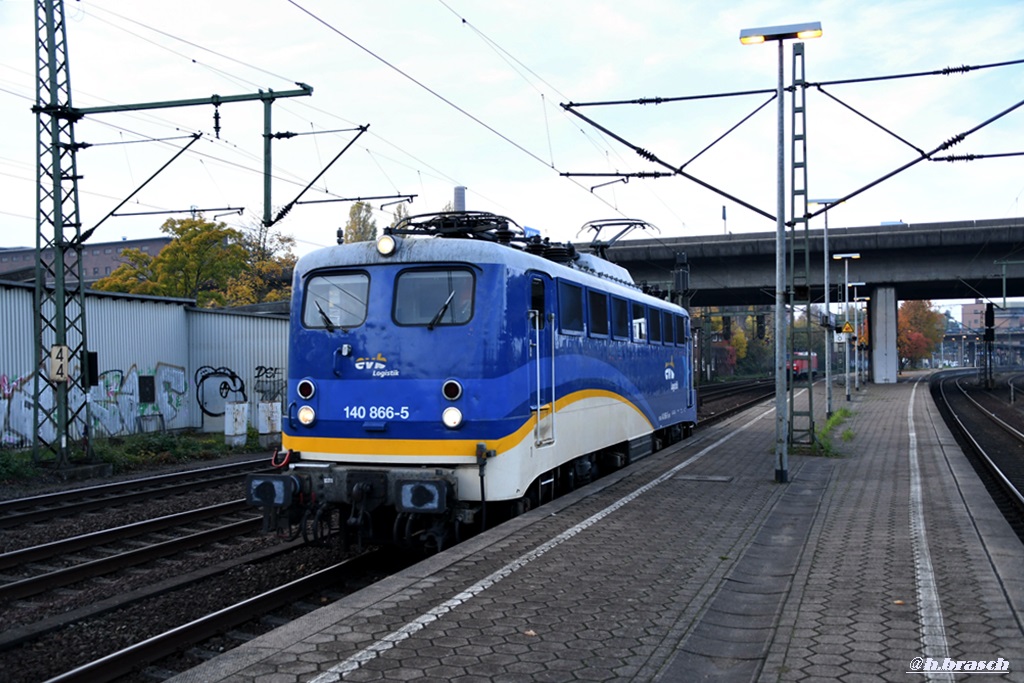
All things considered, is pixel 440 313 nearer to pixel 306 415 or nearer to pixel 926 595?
pixel 306 415

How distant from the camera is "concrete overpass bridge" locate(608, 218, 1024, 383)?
4303cm

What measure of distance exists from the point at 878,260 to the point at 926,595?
42.7m

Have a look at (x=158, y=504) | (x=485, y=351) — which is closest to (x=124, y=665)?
(x=485, y=351)

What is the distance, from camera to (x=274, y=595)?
7734 mm

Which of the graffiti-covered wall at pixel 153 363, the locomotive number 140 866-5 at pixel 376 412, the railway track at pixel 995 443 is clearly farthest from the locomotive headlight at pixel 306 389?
the graffiti-covered wall at pixel 153 363

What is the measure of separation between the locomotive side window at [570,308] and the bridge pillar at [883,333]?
134 feet

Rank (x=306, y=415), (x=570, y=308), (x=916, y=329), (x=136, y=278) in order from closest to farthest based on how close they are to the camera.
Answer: (x=306, y=415) → (x=570, y=308) → (x=136, y=278) → (x=916, y=329)

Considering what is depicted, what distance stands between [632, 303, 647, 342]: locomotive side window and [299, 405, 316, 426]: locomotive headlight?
6447 millimetres

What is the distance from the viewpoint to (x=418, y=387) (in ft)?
29.5

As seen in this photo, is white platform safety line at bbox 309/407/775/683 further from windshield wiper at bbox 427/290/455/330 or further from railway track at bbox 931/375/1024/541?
railway track at bbox 931/375/1024/541

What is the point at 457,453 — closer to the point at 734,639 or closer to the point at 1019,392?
the point at 734,639

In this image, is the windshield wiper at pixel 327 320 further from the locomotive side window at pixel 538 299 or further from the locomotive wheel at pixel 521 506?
the locomotive wheel at pixel 521 506

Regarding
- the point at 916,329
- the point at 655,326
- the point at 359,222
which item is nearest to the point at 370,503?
the point at 655,326

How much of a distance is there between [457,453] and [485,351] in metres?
1.02
